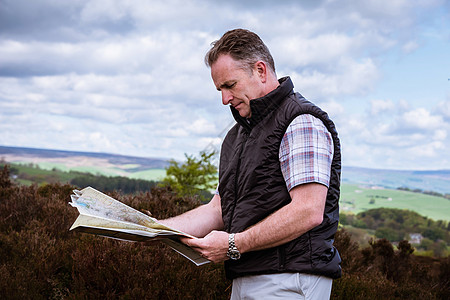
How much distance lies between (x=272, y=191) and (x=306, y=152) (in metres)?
0.26

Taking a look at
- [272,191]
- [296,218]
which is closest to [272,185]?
[272,191]

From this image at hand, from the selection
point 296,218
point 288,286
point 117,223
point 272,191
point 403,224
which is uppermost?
point 272,191

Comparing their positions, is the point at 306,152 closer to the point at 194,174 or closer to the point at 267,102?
the point at 267,102

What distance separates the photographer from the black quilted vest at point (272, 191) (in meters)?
2.16

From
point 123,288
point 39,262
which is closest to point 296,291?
point 123,288

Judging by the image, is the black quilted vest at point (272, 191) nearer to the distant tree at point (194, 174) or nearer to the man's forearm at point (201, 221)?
the man's forearm at point (201, 221)

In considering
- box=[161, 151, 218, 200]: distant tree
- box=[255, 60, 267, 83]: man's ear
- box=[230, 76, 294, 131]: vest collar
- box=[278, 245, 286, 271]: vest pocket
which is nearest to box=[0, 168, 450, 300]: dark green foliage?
box=[278, 245, 286, 271]: vest pocket

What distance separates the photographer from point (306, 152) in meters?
2.06

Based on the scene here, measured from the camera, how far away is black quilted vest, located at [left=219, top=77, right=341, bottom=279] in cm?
216

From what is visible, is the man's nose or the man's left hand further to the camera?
the man's nose

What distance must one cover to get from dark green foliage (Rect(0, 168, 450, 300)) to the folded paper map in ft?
2.40

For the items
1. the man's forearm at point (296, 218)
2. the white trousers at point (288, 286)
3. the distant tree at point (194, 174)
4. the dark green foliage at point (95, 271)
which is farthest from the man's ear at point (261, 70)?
the distant tree at point (194, 174)

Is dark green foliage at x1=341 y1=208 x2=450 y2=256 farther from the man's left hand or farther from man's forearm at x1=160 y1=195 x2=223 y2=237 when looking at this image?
the man's left hand

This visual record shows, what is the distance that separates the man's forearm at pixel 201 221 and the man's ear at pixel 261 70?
0.83 metres
